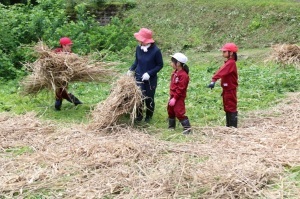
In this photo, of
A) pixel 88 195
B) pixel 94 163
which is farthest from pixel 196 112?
pixel 88 195

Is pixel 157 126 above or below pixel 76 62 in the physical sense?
below

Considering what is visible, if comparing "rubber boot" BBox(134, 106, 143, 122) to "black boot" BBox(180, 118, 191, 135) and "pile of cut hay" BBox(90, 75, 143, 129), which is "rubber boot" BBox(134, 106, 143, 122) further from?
"black boot" BBox(180, 118, 191, 135)

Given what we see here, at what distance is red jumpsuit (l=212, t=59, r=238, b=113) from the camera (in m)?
7.05

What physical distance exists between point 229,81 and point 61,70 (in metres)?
2.60

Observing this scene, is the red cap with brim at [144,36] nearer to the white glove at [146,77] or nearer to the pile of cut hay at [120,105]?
the white glove at [146,77]

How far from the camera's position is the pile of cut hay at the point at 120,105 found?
23.0 feet

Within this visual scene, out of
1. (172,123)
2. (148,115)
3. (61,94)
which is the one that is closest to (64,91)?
(61,94)

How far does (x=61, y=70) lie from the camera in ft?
26.1

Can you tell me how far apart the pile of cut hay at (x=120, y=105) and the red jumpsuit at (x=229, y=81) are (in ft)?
3.63

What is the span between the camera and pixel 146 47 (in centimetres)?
758

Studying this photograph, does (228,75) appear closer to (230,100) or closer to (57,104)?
(230,100)

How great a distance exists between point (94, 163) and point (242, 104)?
372 centimetres

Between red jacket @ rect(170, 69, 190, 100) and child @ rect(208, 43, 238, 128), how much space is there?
40 cm

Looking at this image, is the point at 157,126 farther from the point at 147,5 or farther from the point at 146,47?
the point at 147,5
